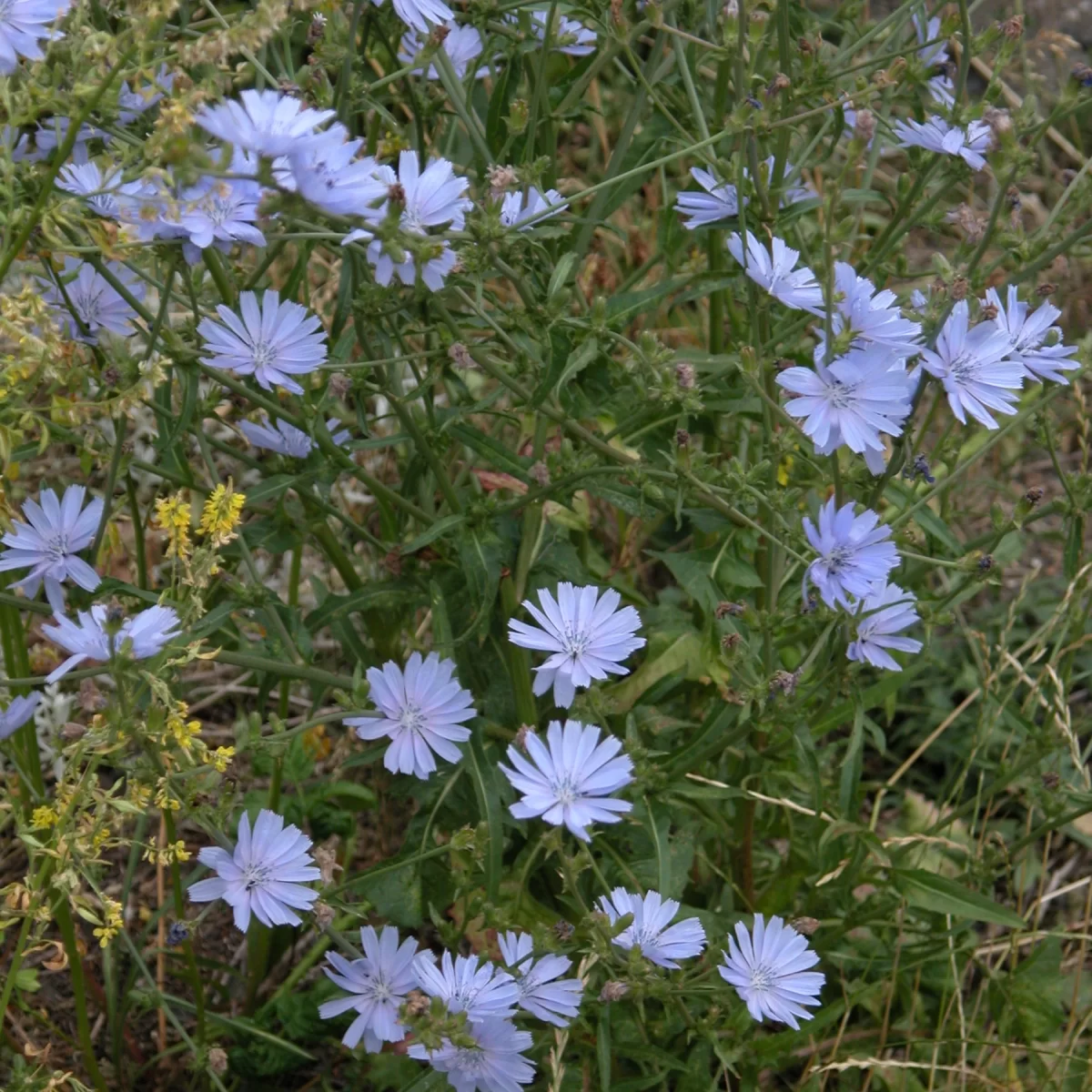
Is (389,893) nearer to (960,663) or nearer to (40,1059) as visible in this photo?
(40,1059)

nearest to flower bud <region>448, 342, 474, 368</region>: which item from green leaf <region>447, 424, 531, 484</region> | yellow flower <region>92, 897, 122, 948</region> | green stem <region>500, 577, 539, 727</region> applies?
green leaf <region>447, 424, 531, 484</region>

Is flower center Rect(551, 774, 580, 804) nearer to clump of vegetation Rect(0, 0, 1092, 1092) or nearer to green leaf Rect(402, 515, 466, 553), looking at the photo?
clump of vegetation Rect(0, 0, 1092, 1092)

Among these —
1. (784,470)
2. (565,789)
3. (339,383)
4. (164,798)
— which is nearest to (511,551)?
(339,383)

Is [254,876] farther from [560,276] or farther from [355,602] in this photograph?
[560,276]

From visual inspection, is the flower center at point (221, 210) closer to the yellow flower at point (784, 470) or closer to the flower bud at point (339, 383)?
the flower bud at point (339, 383)

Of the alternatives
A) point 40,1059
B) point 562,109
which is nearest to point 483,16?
point 562,109

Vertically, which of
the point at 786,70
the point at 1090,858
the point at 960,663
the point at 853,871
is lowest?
the point at 853,871
